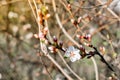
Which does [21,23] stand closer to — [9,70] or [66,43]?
[9,70]

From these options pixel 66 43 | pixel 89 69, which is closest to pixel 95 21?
pixel 66 43

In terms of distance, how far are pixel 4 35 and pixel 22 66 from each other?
22.2 inches

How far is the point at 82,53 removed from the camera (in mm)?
1637

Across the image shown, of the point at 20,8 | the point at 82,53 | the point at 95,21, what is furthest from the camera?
the point at 20,8

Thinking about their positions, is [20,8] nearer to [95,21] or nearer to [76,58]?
[95,21]

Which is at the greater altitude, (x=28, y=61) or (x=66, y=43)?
(x=66, y=43)

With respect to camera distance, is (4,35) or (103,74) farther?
(4,35)

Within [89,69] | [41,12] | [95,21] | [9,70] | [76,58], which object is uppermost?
[41,12]

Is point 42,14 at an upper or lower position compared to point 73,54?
upper

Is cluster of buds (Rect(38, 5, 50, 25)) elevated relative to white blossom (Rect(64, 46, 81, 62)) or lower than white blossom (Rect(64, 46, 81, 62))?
elevated

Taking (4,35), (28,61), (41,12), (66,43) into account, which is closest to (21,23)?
(4,35)

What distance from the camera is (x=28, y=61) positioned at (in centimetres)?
494

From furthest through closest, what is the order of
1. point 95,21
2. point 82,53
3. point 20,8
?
point 20,8
point 95,21
point 82,53

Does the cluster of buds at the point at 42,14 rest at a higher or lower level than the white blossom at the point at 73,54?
higher
